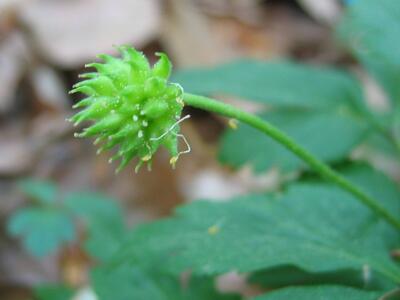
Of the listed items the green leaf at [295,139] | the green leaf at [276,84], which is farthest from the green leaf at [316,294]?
the green leaf at [276,84]

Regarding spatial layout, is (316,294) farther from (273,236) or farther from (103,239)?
(103,239)

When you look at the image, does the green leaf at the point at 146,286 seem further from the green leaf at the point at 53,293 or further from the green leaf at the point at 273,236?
the green leaf at the point at 53,293

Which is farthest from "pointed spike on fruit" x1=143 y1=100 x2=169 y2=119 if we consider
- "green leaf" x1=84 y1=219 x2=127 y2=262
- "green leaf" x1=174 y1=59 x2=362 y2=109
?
"green leaf" x1=174 y1=59 x2=362 y2=109

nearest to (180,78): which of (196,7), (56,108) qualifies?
(56,108)

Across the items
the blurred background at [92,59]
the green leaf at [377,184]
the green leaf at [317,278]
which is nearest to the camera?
the green leaf at [317,278]

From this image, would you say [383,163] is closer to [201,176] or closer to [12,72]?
[201,176]

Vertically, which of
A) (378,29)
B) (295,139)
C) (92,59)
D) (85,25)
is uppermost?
(85,25)

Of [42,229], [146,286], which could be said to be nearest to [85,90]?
[146,286]
